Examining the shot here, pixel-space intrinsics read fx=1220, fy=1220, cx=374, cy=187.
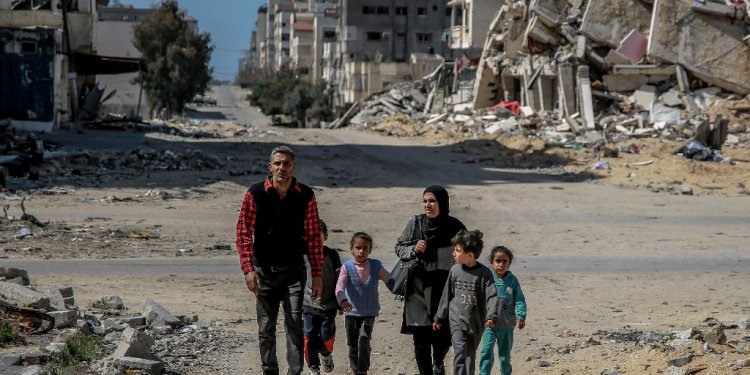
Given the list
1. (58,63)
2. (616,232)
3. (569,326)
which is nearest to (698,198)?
(616,232)

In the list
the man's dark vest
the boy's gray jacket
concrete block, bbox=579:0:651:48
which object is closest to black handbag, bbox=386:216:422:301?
the boy's gray jacket

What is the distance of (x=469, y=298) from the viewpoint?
7613 mm

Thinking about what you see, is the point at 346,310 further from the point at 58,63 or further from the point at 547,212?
the point at 58,63

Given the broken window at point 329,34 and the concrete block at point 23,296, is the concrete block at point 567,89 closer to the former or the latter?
the concrete block at point 23,296

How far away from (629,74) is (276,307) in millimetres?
33874

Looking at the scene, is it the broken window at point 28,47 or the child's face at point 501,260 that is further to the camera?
the broken window at point 28,47

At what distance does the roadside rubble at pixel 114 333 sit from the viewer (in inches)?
316

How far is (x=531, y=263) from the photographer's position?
598 inches

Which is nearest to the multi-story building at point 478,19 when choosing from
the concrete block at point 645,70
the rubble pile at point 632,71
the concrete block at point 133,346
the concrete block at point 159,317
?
the rubble pile at point 632,71

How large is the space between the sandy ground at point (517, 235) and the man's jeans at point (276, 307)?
1.20 metres

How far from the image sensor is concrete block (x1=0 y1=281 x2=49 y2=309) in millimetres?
9523

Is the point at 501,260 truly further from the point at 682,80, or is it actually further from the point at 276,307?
the point at 682,80

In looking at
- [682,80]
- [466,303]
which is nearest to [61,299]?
[466,303]

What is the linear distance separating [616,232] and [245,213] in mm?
12053
